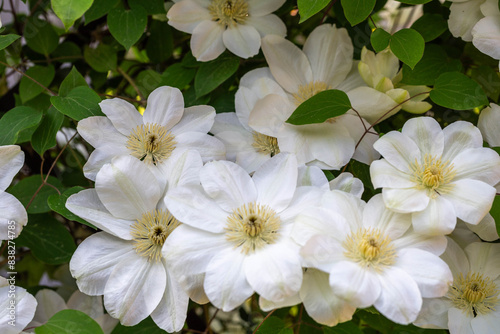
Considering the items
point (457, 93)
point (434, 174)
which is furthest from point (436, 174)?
point (457, 93)

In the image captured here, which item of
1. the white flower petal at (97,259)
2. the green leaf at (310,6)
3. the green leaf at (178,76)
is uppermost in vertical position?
the green leaf at (310,6)

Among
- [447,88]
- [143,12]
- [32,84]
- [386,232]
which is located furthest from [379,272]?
[32,84]

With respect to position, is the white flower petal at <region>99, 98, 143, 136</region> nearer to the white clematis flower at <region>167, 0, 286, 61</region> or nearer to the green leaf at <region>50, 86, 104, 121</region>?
the green leaf at <region>50, 86, 104, 121</region>

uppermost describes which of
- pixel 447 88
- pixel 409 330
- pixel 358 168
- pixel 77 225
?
pixel 447 88

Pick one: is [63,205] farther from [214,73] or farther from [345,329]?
[345,329]

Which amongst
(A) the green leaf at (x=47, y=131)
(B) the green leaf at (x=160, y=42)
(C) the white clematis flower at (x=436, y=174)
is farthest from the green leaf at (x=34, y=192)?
(C) the white clematis flower at (x=436, y=174)

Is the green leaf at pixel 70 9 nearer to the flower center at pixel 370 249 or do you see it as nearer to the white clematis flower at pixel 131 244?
the white clematis flower at pixel 131 244

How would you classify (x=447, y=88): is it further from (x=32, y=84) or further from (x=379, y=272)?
(x=32, y=84)
